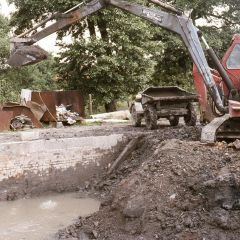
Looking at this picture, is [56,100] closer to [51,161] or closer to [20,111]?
[20,111]

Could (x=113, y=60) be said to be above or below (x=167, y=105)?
above

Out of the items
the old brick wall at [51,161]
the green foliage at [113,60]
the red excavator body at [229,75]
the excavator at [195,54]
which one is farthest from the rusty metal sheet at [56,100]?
the red excavator body at [229,75]

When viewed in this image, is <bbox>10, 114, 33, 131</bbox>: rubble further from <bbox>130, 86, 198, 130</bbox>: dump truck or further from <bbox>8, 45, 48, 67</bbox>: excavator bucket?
<bbox>8, 45, 48, 67</bbox>: excavator bucket

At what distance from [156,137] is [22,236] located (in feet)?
16.3

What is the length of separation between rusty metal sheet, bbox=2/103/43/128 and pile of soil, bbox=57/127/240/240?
335 inches

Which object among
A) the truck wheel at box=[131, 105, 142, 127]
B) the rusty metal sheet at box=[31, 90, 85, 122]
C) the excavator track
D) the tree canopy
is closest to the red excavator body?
the excavator track

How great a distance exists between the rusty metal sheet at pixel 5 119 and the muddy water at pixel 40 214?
16.7 feet

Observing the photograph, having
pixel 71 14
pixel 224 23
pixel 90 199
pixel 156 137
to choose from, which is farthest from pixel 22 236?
pixel 224 23

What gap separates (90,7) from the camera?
12023mm

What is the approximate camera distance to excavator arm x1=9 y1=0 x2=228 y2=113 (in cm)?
1095

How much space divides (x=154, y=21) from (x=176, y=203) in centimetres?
583

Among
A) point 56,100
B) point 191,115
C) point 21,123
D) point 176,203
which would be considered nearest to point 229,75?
point 191,115

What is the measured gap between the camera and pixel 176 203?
7.46 m

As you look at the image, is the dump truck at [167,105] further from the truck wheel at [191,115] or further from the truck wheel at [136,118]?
the truck wheel at [136,118]
